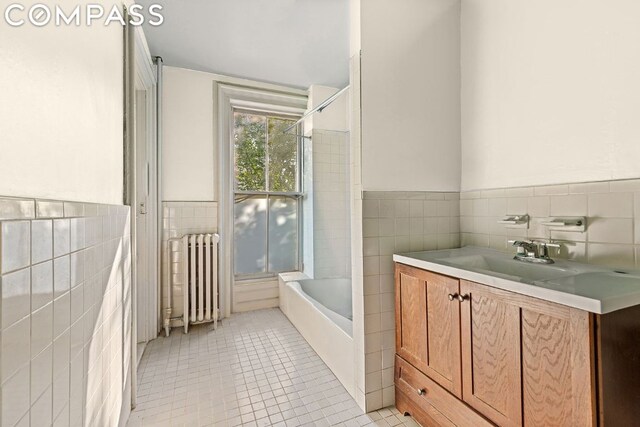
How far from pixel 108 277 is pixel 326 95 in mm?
2733

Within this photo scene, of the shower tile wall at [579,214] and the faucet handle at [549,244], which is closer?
the shower tile wall at [579,214]

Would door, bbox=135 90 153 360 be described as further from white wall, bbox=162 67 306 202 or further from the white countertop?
the white countertop

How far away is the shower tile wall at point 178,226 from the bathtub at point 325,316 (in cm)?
100

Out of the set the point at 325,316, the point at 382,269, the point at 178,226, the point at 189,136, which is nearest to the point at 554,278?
the point at 382,269

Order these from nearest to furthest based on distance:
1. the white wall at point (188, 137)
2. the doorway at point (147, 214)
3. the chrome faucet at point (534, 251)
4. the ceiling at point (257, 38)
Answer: the chrome faucet at point (534, 251) → the ceiling at point (257, 38) → the doorway at point (147, 214) → the white wall at point (188, 137)

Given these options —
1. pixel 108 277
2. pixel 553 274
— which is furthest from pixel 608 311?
pixel 108 277

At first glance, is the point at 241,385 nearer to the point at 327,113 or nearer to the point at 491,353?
the point at 491,353

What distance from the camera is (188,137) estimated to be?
2.67 metres

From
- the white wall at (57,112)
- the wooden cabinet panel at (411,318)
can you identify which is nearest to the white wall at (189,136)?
the white wall at (57,112)

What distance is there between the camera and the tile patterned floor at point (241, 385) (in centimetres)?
146

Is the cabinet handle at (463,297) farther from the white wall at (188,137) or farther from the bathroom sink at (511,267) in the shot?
the white wall at (188,137)

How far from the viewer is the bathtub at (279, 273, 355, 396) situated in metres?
1.73

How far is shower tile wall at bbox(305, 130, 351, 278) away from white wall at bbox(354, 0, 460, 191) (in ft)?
3.00

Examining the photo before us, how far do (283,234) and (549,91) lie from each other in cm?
264
